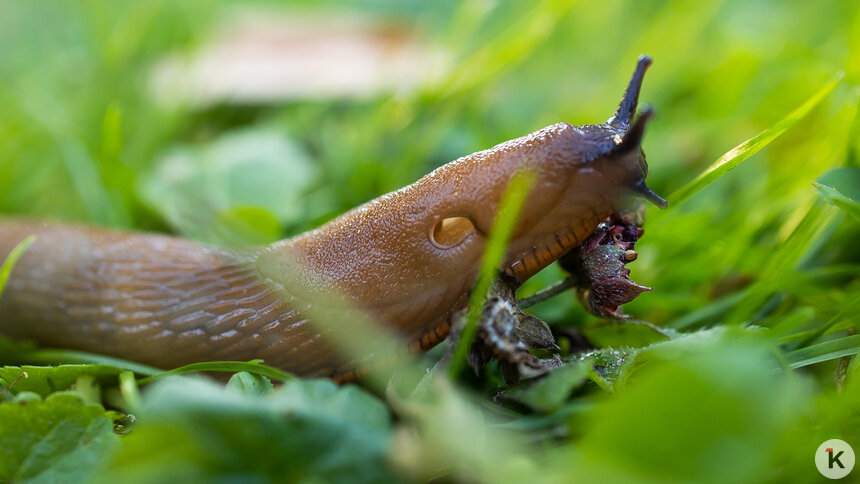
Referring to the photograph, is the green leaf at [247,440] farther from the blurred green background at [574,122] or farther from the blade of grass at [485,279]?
the blade of grass at [485,279]

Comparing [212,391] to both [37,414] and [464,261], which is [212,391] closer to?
[37,414]

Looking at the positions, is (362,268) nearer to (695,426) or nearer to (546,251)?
(546,251)

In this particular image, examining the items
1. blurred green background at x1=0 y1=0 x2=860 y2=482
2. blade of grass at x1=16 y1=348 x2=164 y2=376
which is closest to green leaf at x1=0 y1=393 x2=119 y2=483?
blurred green background at x1=0 y1=0 x2=860 y2=482

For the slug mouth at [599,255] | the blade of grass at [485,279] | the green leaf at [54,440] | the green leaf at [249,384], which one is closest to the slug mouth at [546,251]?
the slug mouth at [599,255]

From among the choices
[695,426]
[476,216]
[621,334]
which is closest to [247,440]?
[695,426]

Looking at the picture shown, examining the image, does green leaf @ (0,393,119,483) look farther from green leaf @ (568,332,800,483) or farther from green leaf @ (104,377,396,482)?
green leaf @ (568,332,800,483)

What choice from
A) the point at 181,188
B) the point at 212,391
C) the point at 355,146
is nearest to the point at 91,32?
the point at 181,188
